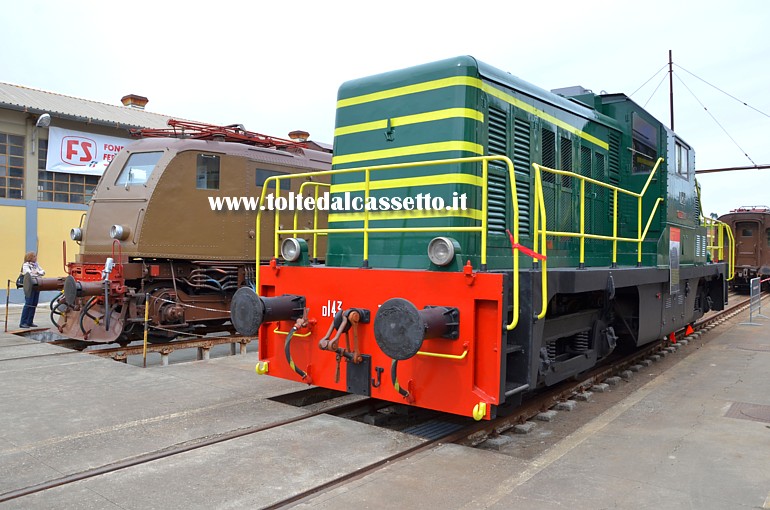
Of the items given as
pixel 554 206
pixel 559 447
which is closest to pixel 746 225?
pixel 554 206

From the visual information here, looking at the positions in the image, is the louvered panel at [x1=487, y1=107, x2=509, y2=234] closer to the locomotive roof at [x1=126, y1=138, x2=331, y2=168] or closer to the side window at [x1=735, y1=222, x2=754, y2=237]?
the locomotive roof at [x1=126, y1=138, x2=331, y2=168]

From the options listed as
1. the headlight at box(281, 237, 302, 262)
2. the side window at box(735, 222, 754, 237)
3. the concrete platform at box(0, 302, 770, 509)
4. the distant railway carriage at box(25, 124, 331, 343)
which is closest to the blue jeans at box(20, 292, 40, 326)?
the distant railway carriage at box(25, 124, 331, 343)

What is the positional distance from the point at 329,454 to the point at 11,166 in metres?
16.6

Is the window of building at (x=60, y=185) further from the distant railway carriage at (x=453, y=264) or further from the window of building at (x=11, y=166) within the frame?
the distant railway carriage at (x=453, y=264)

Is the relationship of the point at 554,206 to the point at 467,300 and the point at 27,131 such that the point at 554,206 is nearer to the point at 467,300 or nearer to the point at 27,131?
the point at 467,300

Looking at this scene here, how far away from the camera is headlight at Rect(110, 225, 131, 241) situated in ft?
29.6

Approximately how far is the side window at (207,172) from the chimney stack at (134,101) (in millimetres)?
13727

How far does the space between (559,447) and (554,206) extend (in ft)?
8.25

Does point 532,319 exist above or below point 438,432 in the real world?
above

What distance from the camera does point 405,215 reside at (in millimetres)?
5445

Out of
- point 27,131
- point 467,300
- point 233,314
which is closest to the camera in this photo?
point 467,300

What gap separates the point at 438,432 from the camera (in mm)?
4957

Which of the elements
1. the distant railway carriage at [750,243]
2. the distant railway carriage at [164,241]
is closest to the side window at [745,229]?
the distant railway carriage at [750,243]

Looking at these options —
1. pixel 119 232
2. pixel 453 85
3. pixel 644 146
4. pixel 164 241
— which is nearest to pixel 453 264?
pixel 453 85
